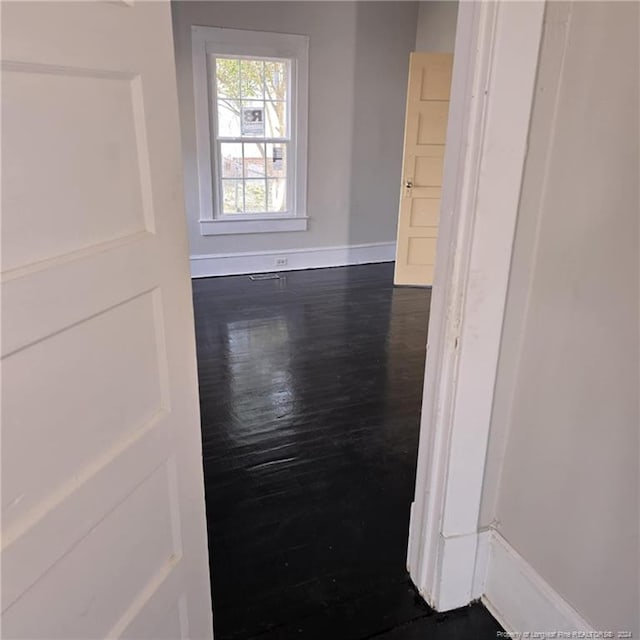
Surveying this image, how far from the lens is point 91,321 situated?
2.77 ft

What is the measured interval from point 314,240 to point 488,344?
4199 millimetres

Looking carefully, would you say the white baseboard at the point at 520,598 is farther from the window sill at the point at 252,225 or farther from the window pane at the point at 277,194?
the window pane at the point at 277,194

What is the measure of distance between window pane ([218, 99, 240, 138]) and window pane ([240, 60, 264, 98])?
0.14 metres

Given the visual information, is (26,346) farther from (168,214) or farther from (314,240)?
(314,240)

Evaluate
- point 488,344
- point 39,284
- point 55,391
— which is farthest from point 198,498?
point 488,344

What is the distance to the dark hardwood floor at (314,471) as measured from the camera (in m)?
1.59

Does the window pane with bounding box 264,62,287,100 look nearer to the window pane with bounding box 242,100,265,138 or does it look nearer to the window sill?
the window pane with bounding box 242,100,265,138

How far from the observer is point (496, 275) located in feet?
4.34

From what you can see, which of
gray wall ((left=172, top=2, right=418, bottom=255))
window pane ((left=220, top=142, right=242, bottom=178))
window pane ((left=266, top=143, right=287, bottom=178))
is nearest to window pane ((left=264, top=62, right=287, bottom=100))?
gray wall ((left=172, top=2, right=418, bottom=255))

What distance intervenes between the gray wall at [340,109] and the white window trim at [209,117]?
0.06 m

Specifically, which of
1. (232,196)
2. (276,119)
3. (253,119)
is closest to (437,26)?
(276,119)

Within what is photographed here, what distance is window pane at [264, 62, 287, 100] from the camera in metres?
4.83

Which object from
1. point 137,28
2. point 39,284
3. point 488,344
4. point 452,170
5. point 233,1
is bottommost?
point 488,344

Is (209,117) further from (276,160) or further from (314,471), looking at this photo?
(314,471)
